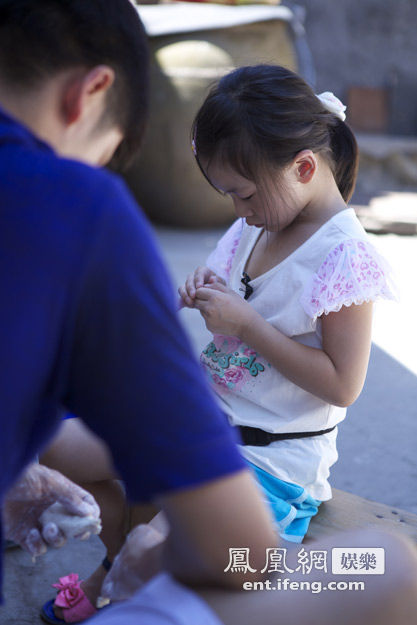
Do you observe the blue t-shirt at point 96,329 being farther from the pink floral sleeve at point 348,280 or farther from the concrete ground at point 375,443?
the pink floral sleeve at point 348,280

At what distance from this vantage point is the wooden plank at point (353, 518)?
157cm

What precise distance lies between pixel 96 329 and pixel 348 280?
0.82 metres

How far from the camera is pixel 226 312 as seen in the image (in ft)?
5.03

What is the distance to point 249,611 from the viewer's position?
2.91 ft

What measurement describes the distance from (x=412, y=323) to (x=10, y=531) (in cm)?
298

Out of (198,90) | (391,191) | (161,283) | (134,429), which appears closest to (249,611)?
(134,429)

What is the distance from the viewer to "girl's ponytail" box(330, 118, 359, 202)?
1.67m

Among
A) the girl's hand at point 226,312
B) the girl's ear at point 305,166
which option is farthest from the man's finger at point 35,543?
the girl's ear at point 305,166

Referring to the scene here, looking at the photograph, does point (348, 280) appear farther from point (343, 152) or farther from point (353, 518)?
point (353, 518)

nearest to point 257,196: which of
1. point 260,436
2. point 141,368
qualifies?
point 260,436

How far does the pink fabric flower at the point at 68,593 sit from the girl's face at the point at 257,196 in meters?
0.88

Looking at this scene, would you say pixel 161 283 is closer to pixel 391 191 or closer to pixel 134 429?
pixel 134 429

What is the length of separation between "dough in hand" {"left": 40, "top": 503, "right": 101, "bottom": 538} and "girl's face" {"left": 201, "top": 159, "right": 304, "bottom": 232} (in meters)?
0.76

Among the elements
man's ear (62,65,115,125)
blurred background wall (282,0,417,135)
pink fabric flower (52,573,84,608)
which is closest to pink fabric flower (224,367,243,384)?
pink fabric flower (52,573,84,608)
